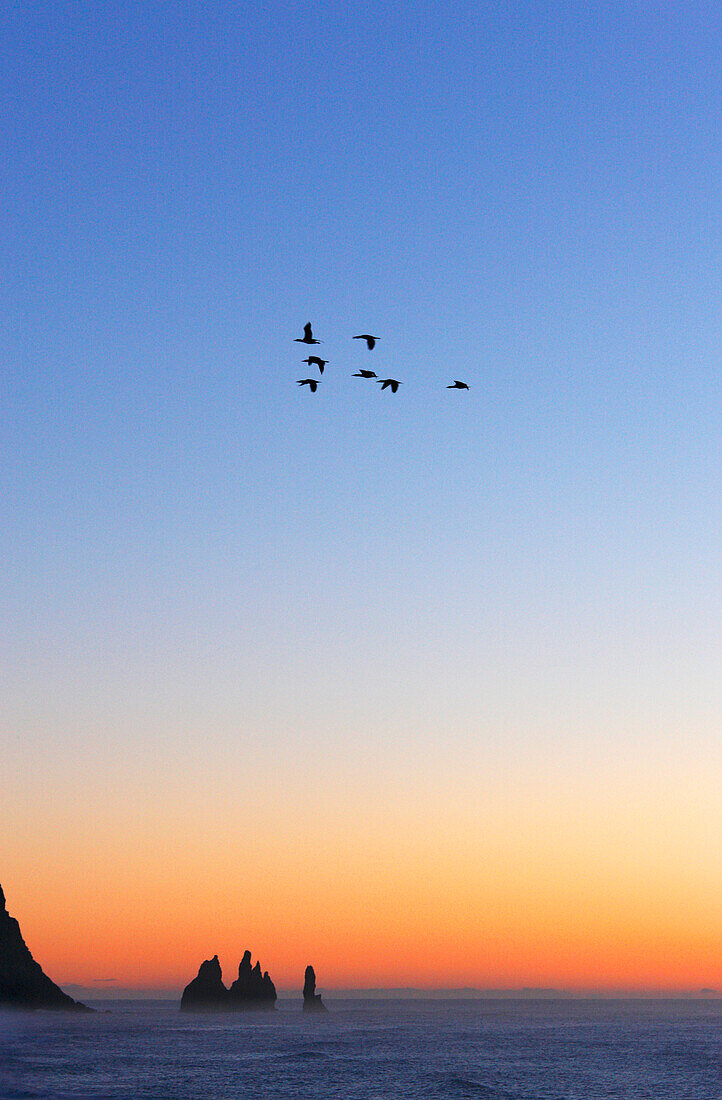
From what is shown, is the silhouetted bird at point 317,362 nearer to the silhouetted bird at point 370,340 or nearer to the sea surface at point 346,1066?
the silhouetted bird at point 370,340

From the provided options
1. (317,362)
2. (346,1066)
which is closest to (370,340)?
(317,362)

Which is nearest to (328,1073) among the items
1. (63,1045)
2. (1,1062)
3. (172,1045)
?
(1,1062)

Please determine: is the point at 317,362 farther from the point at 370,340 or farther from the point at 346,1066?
the point at 346,1066

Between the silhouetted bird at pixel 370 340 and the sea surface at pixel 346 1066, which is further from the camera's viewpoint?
the sea surface at pixel 346 1066

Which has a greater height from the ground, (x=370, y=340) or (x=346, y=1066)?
(x=370, y=340)

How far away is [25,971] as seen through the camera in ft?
655

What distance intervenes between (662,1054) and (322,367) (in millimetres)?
111589

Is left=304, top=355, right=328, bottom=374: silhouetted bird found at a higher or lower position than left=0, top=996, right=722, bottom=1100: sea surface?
higher

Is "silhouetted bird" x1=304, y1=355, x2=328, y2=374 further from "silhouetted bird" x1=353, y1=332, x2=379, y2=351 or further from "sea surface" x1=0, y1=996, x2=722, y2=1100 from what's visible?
"sea surface" x1=0, y1=996, x2=722, y2=1100

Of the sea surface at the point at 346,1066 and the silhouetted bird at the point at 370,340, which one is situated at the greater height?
the silhouetted bird at the point at 370,340

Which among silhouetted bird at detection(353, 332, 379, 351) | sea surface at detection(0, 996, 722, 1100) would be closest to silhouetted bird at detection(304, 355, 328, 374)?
silhouetted bird at detection(353, 332, 379, 351)

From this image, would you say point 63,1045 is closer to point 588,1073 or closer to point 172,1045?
point 172,1045

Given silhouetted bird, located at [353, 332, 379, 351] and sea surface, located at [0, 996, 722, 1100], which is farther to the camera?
sea surface, located at [0, 996, 722, 1100]

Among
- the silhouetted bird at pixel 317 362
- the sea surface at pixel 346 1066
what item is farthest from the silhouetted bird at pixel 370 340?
the sea surface at pixel 346 1066
